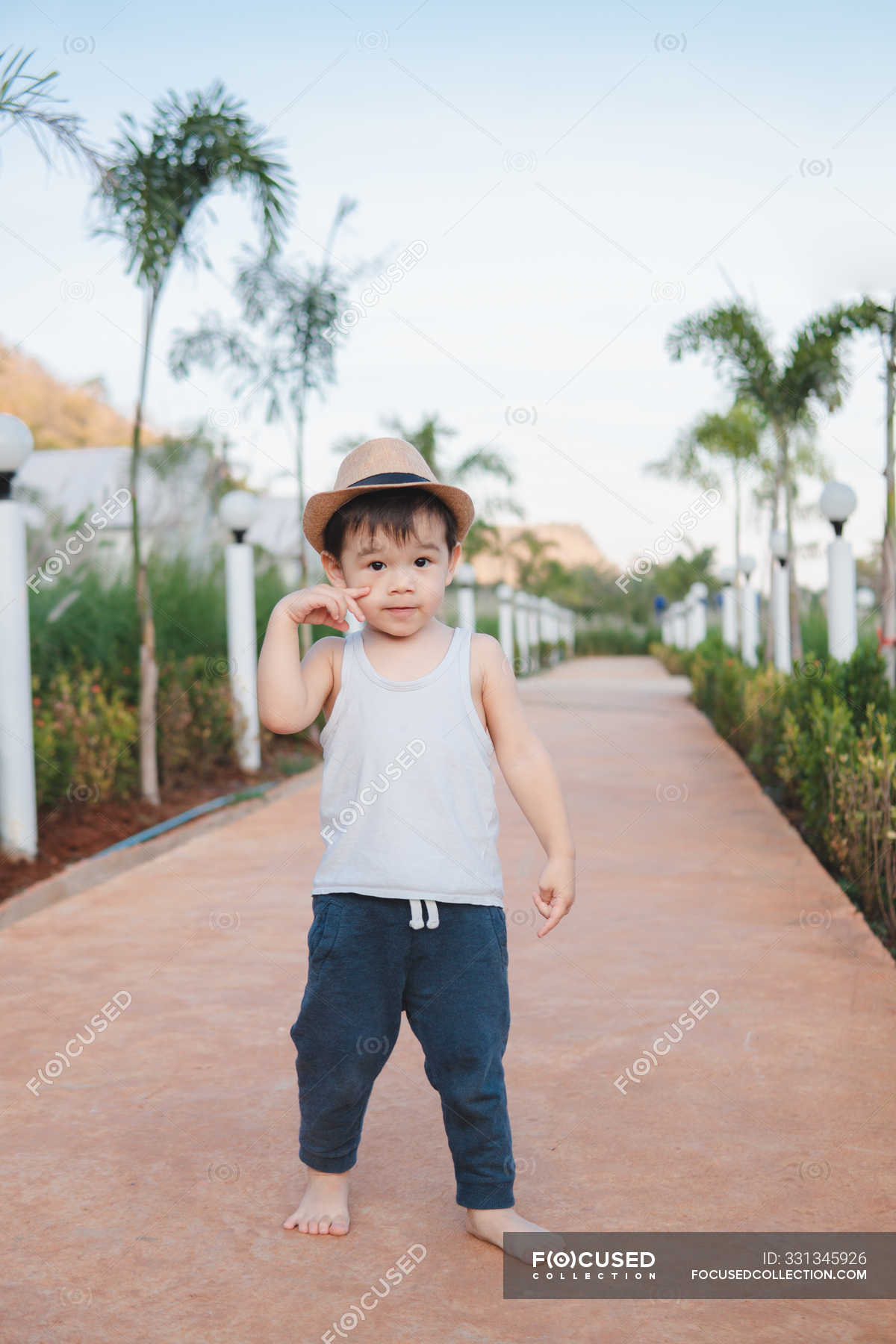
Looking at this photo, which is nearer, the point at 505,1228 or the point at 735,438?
the point at 505,1228

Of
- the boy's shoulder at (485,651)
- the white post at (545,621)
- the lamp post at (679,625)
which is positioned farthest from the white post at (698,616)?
the boy's shoulder at (485,651)

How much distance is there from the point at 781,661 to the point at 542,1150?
448 inches

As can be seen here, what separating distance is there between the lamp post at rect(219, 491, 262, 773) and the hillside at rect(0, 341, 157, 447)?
3259cm

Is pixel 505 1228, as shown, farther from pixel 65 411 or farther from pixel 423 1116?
pixel 65 411

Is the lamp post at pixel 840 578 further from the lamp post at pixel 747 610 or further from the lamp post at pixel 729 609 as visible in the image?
the lamp post at pixel 729 609

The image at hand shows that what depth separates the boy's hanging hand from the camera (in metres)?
2.39

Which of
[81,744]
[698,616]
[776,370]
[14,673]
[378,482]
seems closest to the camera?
[378,482]

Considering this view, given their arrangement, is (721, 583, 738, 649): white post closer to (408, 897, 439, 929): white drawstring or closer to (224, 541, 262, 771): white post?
(224, 541, 262, 771): white post

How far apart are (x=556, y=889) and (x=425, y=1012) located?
0.35m

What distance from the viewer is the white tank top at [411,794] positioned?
235 cm

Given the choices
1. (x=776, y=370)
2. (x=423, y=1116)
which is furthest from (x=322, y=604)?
(x=776, y=370)

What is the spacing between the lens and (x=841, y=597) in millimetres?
8727

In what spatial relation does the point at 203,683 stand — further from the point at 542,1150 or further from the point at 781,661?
the point at 781,661

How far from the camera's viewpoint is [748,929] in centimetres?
492
